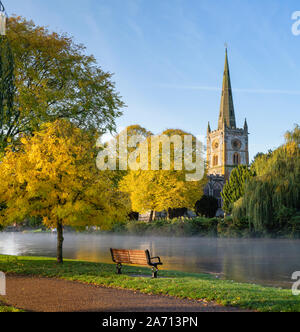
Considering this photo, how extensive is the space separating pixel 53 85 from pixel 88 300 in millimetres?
12883

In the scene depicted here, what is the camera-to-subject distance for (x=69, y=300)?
7633 millimetres

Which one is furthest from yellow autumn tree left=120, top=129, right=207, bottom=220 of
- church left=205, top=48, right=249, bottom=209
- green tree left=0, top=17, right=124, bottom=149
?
church left=205, top=48, right=249, bottom=209

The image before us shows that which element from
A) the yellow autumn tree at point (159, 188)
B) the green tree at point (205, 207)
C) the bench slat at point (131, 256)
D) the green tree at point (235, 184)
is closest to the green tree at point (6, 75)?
the bench slat at point (131, 256)

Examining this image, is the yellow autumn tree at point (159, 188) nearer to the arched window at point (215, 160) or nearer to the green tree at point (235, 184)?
the green tree at point (235, 184)

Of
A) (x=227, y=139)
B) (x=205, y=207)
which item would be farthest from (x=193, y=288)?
(x=227, y=139)

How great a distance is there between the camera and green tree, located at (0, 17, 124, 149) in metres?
16.2

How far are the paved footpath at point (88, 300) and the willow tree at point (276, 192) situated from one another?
2174cm

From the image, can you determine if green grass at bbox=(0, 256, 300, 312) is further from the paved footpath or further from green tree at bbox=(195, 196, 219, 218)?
green tree at bbox=(195, 196, 219, 218)

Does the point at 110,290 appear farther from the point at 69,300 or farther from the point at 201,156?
the point at 201,156

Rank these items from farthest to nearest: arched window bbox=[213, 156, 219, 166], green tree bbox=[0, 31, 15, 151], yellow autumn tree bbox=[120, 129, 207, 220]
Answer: arched window bbox=[213, 156, 219, 166]
yellow autumn tree bbox=[120, 129, 207, 220]
green tree bbox=[0, 31, 15, 151]

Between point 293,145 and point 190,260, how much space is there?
1560 centimetres

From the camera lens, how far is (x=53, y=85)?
18141 millimetres

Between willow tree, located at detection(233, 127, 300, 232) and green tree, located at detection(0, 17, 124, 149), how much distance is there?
14.4 meters
